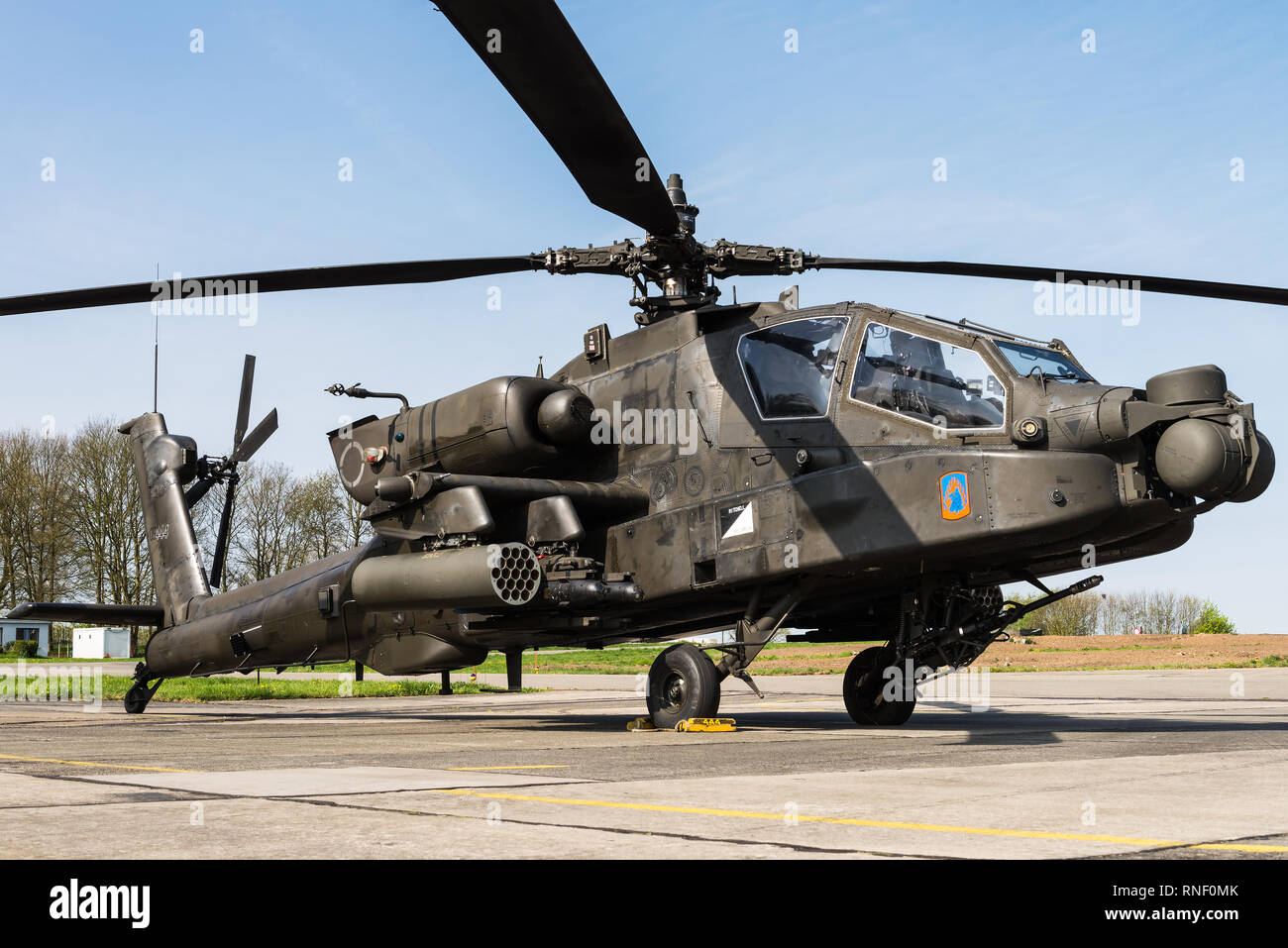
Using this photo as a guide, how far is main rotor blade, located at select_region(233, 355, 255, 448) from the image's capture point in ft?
57.5

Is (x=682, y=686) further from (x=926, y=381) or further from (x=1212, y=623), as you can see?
(x=1212, y=623)

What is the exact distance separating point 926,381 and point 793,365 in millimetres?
1385

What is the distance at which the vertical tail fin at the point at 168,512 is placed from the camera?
17984 mm

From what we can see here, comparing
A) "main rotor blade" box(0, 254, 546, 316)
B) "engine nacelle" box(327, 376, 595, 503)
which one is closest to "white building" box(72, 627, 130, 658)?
"engine nacelle" box(327, 376, 595, 503)

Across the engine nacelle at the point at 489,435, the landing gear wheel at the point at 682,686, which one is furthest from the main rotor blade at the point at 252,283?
the landing gear wheel at the point at 682,686

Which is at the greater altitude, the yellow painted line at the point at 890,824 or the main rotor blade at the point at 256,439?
the main rotor blade at the point at 256,439

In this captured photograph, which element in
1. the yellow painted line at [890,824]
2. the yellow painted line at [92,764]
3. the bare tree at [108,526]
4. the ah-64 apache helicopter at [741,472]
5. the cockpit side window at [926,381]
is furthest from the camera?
the bare tree at [108,526]

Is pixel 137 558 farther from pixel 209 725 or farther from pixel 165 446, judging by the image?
pixel 209 725

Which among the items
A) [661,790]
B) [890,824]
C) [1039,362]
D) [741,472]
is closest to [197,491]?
[741,472]

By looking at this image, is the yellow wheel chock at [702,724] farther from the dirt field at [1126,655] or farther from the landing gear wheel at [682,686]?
the dirt field at [1126,655]

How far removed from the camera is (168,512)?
18.6 meters

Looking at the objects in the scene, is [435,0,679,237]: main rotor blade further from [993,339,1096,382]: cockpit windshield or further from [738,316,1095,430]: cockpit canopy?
[993,339,1096,382]: cockpit windshield

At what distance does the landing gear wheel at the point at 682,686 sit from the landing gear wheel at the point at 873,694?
5.98 ft
